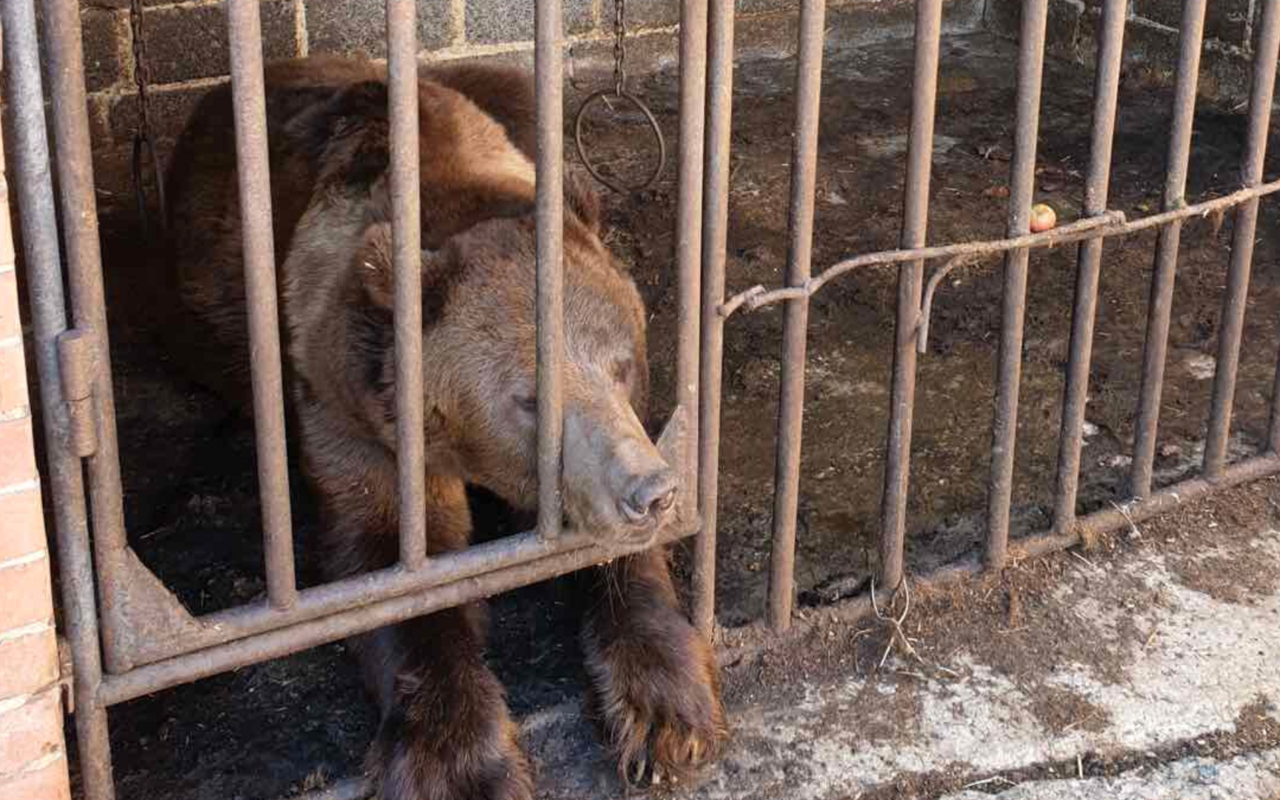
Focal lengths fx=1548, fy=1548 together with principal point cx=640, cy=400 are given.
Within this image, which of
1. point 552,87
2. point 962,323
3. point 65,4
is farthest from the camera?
point 962,323

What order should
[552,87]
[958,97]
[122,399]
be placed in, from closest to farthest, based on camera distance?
[552,87]
[122,399]
[958,97]

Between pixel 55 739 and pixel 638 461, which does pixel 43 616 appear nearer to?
pixel 55 739

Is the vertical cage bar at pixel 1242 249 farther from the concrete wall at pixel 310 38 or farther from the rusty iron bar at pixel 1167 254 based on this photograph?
the concrete wall at pixel 310 38

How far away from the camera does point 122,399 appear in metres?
4.66

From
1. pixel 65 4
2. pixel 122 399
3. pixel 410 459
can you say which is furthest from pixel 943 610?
pixel 122 399

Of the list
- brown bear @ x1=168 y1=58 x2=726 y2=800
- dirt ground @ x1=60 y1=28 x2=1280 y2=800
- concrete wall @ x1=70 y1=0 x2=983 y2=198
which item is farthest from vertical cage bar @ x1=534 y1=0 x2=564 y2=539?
concrete wall @ x1=70 y1=0 x2=983 y2=198

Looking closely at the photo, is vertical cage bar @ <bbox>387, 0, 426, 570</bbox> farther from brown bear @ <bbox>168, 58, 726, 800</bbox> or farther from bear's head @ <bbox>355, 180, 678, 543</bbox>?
bear's head @ <bbox>355, 180, 678, 543</bbox>

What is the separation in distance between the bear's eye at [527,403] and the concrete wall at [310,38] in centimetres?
344

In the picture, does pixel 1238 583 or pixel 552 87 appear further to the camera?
pixel 1238 583

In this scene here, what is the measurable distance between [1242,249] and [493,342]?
5.71 ft

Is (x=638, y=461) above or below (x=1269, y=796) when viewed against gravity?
above

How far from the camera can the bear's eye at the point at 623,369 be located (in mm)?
3230

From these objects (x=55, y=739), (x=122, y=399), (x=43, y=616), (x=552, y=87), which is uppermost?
(x=552, y=87)

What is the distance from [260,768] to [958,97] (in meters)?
5.45
